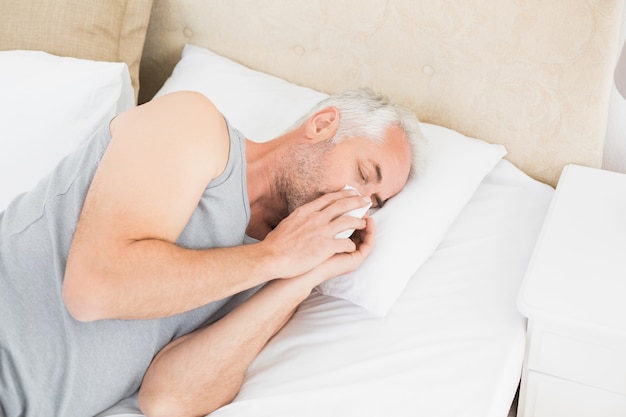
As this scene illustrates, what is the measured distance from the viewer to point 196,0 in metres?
1.87

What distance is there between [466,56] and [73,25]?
3.17 ft

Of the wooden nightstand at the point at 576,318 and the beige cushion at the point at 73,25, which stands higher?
the beige cushion at the point at 73,25

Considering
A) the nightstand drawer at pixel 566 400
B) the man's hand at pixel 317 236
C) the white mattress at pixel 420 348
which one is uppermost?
the man's hand at pixel 317 236

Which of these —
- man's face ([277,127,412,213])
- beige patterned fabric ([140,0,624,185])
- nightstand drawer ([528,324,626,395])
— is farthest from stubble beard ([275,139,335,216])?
nightstand drawer ([528,324,626,395])

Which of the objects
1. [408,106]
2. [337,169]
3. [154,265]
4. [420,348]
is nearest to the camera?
[154,265]

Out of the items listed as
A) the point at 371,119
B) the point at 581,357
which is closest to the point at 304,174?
the point at 371,119

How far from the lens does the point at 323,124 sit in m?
1.47

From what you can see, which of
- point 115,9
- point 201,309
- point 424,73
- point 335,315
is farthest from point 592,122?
point 115,9

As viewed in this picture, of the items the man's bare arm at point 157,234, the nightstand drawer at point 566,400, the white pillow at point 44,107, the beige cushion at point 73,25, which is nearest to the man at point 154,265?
the man's bare arm at point 157,234

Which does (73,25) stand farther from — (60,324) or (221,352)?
(221,352)

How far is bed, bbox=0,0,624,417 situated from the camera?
1230 millimetres

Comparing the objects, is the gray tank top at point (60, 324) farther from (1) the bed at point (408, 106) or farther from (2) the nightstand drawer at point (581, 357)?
(2) the nightstand drawer at point (581, 357)

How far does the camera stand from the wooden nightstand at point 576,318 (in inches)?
46.5

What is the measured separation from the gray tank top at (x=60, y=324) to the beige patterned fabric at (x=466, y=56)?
0.57m
